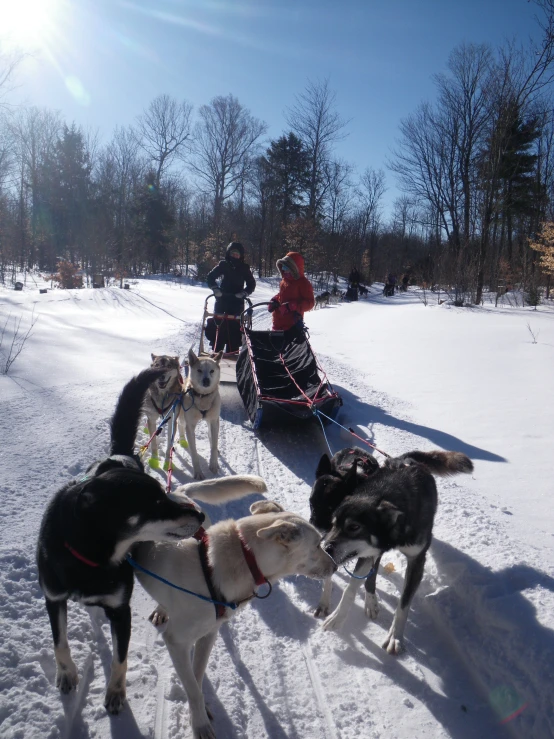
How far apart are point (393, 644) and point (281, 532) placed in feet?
3.49

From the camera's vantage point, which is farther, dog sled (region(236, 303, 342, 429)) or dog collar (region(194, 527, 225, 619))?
dog sled (region(236, 303, 342, 429))

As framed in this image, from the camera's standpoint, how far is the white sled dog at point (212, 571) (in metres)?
1.92

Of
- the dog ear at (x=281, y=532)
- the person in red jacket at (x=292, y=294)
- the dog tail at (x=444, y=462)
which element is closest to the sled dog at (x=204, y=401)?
the dog tail at (x=444, y=462)

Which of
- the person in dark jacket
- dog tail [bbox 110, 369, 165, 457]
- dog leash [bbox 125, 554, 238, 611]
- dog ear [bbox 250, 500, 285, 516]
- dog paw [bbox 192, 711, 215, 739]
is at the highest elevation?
the person in dark jacket

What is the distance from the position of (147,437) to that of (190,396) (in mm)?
867

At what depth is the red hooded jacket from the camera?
7238 millimetres

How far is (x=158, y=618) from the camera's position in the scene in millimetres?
2475

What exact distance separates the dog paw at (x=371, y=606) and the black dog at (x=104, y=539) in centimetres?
135

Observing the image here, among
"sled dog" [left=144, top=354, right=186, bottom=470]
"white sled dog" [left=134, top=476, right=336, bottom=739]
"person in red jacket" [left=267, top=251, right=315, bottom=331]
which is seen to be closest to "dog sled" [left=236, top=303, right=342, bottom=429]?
"person in red jacket" [left=267, top=251, right=315, bottom=331]

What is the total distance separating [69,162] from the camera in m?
33.5

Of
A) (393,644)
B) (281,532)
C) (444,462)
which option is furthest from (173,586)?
(444,462)

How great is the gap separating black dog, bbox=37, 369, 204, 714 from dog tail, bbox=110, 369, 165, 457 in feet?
2.33

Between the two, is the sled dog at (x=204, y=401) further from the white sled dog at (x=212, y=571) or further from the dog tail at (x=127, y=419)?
the white sled dog at (x=212, y=571)

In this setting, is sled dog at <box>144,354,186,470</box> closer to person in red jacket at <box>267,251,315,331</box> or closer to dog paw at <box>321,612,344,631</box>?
dog paw at <box>321,612,344,631</box>
